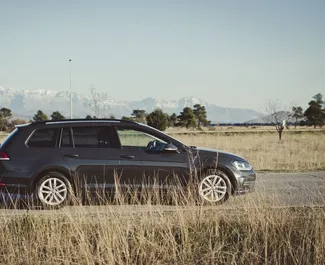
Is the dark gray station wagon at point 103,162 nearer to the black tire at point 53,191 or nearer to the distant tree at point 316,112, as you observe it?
the black tire at point 53,191

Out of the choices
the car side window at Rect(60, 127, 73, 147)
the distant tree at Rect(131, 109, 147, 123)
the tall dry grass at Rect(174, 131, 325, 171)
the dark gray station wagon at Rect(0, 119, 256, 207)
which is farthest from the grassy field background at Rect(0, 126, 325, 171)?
the distant tree at Rect(131, 109, 147, 123)

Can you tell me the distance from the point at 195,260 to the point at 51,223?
84.8 inches

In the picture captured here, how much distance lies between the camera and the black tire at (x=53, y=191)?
7586 mm

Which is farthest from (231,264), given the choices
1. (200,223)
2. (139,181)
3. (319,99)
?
(319,99)

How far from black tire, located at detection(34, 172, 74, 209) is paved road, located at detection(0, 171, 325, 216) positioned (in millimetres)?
184

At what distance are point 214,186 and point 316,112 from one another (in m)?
92.0

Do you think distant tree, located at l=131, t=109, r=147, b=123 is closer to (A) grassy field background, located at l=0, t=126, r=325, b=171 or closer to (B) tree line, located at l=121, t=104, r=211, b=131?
(B) tree line, located at l=121, t=104, r=211, b=131

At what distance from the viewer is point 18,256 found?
491cm

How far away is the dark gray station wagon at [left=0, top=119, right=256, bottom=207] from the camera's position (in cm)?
764

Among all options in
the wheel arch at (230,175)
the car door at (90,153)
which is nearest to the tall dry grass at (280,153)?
the wheel arch at (230,175)

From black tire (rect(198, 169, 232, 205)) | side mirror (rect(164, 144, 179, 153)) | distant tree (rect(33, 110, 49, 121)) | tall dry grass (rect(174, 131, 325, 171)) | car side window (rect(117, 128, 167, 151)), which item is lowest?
tall dry grass (rect(174, 131, 325, 171))

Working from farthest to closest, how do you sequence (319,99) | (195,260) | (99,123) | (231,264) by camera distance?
(319,99) → (99,123) → (195,260) → (231,264)

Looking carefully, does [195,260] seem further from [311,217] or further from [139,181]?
[139,181]

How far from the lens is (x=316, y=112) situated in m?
94.2
